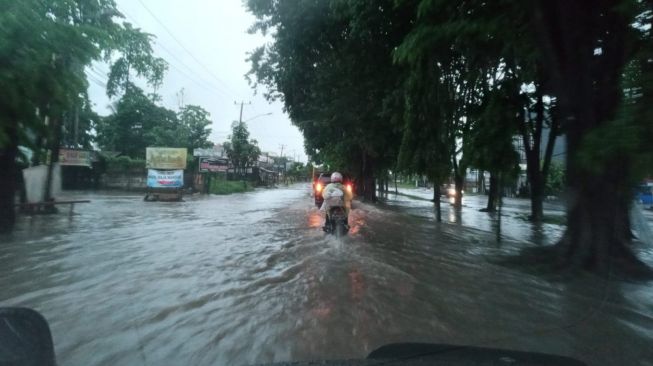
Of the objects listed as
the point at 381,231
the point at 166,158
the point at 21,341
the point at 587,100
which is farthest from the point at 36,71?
the point at 166,158

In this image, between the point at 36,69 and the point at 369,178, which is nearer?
the point at 36,69

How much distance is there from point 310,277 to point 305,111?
1696 centimetres

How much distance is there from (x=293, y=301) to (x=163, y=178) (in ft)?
82.9

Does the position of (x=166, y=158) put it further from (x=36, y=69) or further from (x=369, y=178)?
(x=36, y=69)

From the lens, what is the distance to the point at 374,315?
549 centimetres

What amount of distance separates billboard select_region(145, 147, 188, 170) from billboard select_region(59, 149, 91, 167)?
5.72 m

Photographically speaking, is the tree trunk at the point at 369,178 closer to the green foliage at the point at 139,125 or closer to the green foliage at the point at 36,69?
the green foliage at the point at 139,125

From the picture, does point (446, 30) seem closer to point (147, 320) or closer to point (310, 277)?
point (310, 277)

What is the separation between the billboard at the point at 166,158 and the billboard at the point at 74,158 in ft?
18.8

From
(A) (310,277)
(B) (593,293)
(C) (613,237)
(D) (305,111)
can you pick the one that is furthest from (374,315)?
(D) (305,111)

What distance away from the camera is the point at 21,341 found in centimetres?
206

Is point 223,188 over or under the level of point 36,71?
under

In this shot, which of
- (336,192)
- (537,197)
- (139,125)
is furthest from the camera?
(139,125)

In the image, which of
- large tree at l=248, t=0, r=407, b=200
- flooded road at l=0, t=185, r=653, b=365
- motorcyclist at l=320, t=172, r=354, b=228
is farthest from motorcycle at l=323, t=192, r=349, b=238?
large tree at l=248, t=0, r=407, b=200
